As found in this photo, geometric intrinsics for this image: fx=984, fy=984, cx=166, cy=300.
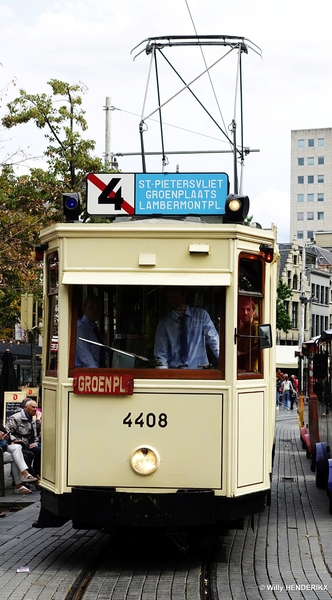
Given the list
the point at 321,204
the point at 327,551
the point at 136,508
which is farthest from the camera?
the point at 321,204

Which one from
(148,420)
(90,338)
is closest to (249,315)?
(148,420)

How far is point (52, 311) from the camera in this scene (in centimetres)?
861

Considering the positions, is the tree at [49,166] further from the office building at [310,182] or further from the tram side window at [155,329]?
the office building at [310,182]

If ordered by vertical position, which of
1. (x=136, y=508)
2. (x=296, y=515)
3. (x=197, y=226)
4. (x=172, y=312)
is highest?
(x=197, y=226)

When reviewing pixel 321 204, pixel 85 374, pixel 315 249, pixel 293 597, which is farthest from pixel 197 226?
pixel 321 204

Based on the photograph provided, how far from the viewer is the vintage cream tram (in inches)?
314

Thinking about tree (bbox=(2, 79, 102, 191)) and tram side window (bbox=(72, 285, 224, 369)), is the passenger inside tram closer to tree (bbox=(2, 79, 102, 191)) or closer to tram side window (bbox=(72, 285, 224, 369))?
tram side window (bbox=(72, 285, 224, 369))

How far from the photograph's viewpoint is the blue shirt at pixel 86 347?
26.9 ft

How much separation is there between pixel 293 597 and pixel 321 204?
126 metres

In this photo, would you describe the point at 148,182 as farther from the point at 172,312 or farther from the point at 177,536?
the point at 177,536

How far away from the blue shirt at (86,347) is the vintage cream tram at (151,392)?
0.03 meters

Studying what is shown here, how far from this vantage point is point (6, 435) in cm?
1367

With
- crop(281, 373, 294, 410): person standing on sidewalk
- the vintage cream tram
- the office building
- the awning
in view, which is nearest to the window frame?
the vintage cream tram

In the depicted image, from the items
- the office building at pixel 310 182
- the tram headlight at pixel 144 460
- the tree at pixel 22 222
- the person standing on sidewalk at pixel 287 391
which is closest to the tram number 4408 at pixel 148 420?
the tram headlight at pixel 144 460
